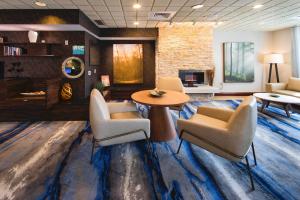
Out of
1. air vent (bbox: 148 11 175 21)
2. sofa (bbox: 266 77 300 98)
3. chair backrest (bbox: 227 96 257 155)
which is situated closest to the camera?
chair backrest (bbox: 227 96 257 155)

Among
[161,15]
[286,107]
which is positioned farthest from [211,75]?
[161,15]

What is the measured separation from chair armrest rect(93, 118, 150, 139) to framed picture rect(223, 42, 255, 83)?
608 centimetres

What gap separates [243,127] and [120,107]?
2049mm

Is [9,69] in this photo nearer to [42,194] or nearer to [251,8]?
[42,194]

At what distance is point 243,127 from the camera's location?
190 centimetres

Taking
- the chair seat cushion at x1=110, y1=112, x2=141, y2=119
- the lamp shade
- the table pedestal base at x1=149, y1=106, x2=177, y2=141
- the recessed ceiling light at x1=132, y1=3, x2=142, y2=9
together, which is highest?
the recessed ceiling light at x1=132, y1=3, x2=142, y2=9

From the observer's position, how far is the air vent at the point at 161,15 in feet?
15.8

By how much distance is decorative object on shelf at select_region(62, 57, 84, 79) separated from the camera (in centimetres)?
493

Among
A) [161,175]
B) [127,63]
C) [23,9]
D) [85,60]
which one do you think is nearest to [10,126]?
[85,60]

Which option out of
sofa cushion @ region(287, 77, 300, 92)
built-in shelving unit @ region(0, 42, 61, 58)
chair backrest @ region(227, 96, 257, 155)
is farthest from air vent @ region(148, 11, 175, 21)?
sofa cushion @ region(287, 77, 300, 92)

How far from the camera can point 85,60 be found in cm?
500

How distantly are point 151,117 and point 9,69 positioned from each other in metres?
4.26

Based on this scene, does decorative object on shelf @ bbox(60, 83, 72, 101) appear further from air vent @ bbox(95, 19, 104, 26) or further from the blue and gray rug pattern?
air vent @ bbox(95, 19, 104, 26)

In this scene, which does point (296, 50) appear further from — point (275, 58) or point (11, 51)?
point (11, 51)
